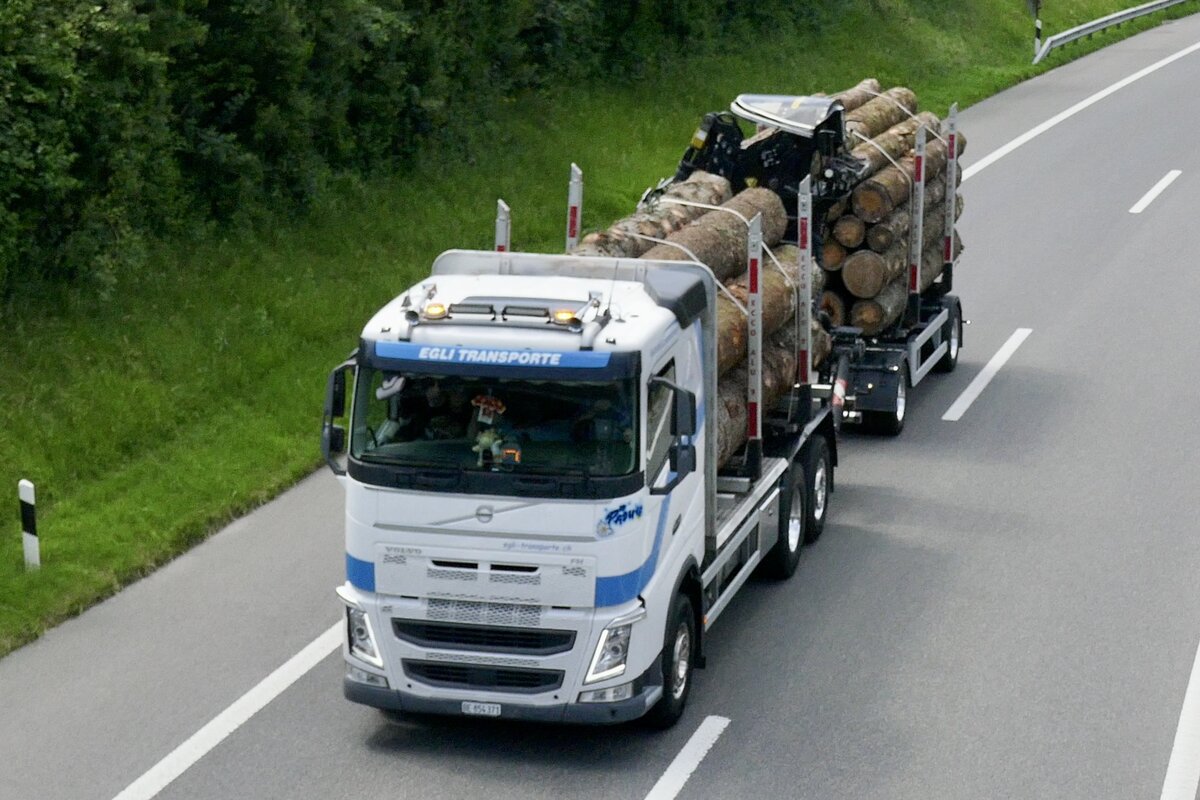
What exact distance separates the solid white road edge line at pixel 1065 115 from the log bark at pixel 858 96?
9308 millimetres

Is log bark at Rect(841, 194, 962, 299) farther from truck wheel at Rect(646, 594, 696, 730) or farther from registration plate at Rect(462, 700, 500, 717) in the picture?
registration plate at Rect(462, 700, 500, 717)

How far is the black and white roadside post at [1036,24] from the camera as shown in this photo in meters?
39.7

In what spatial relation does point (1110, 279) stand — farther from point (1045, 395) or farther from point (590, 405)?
point (590, 405)

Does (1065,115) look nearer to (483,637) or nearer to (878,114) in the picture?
(878,114)

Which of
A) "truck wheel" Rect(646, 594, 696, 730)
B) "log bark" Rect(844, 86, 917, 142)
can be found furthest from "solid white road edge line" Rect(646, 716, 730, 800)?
"log bark" Rect(844, 86, 917, 142)

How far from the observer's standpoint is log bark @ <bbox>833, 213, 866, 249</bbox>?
18.2 meters

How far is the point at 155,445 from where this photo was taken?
16656 millimetres

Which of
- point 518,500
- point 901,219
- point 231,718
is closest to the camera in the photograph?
point 518,500

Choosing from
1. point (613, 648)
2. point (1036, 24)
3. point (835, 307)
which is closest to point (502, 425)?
point (613, 648)

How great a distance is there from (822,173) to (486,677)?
8.05m

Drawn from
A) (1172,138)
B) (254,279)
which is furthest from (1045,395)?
(1172,138)

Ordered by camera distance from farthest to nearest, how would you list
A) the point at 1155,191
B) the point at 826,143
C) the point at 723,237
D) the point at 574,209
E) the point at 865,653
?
the point at 1155,191
the point at 826,143
the point at 574,209
the point at 723,237
the point at 865,653

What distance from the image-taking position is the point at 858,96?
20.1m

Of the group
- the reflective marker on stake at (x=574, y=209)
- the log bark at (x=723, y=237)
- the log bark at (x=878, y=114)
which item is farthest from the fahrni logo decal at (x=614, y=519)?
the log bark at (x=878, y=114)
